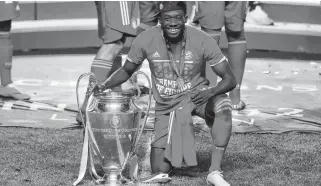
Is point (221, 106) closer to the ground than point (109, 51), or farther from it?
farther from it

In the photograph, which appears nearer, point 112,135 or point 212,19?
point 112,135

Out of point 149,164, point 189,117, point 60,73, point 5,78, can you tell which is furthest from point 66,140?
point 60,73

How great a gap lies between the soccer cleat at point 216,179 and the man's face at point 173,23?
0.91m

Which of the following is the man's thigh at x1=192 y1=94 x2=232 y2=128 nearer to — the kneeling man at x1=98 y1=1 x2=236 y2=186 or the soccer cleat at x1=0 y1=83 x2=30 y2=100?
the kneeling man at x1=98 y1=1 x2=236 y2=186

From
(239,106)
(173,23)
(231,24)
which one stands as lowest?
(239,106)

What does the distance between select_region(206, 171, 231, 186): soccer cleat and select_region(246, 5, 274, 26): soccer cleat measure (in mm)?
6612

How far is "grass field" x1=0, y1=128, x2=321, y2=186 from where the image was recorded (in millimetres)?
5504

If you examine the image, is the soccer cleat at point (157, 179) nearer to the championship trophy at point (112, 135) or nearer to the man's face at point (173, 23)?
the championship trophy at point (112, 135)

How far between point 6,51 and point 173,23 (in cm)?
333

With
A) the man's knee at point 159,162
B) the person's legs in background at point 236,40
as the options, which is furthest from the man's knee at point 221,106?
the person's legs in background at point 236,40

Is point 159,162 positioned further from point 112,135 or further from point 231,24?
point 231,24

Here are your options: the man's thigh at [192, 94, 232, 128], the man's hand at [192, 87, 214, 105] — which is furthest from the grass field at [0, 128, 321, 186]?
the man's hand at [192, 87, 214, 105]

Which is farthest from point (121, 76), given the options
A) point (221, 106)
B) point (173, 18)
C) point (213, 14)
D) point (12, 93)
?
point (12, 93)

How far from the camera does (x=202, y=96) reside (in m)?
5.49
